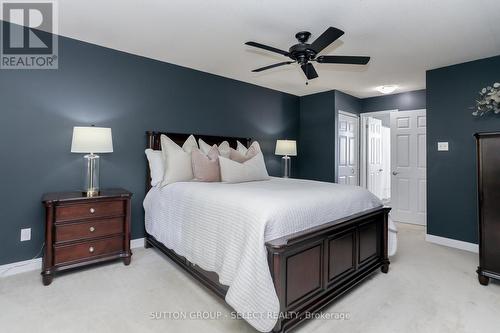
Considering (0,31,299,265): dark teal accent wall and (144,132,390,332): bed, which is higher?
(0,31,299,265): dark teal accent wall

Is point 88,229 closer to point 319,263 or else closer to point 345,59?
point 319,263

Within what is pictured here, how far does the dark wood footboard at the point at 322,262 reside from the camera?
65.9 inches

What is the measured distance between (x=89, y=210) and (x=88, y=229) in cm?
19

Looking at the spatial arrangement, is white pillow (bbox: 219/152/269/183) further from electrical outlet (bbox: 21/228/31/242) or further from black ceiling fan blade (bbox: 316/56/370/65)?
electrical outlet (bbox: 21/228/31/242)

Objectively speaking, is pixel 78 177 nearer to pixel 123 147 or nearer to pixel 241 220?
pixel 123 147

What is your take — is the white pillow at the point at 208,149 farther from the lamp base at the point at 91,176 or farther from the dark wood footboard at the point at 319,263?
the dark wood footboard at the point at 319,263

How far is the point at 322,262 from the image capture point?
1.99 meters

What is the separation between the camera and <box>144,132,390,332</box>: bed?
1.66 meters

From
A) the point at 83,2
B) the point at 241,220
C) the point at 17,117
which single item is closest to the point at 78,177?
the point at 17,117

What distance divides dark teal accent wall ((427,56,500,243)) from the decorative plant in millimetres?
77

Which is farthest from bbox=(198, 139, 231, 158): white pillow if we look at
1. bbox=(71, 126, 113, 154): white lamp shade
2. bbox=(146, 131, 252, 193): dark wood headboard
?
bbox=(71, 126, 113, 154): white lamp shade

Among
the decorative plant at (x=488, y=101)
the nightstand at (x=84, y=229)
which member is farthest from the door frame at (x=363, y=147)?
the nightstand at (x=84, y=229)

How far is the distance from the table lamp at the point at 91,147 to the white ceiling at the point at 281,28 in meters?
1.06

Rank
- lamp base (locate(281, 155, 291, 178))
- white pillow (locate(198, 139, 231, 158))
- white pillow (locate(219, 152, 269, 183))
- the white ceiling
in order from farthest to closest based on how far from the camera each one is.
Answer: lamp base (locate(281, 155, 291, 178)) → white pillow (locate(198, 139, 231, 158)) → white pillow (locate(219, 152, 269, 183)) → the white ceiling
